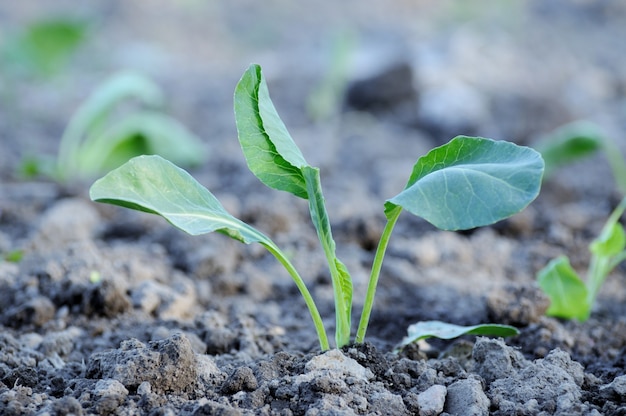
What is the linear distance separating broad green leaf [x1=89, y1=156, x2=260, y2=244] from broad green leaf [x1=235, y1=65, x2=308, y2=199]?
131mm

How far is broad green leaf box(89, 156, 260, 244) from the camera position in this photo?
137 centimetres

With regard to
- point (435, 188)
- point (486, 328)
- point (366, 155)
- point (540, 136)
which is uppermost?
point (540, 136)

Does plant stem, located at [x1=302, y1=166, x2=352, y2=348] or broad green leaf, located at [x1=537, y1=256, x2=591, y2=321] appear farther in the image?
broad green leaf, located at [x1=537, y1=256, x2=591, y2=321]

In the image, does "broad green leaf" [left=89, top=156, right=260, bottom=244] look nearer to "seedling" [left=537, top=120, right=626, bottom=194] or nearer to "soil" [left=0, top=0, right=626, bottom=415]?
"soil" [left=0, top=0, right=626, bottom=415]

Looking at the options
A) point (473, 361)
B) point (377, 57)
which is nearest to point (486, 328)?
point (473, 361)

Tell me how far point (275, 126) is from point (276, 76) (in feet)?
14.0

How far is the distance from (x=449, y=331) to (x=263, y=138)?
0.61 metres

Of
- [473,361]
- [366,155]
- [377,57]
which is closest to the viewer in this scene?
[473,361]

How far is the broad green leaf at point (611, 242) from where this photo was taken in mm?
2111

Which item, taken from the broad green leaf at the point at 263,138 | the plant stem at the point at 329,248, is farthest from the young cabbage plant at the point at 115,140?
the plant stem at the point at 329,248

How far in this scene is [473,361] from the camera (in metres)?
Answer: 1.68

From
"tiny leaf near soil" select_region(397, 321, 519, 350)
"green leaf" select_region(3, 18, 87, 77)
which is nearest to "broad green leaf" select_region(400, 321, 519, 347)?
"tiny leaf near soil" select_region(397, 321, 519, 350)

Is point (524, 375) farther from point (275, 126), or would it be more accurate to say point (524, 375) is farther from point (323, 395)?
point (275, 126)

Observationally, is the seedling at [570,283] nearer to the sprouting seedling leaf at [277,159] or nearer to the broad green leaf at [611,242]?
the broad green leaf at [611,242]
